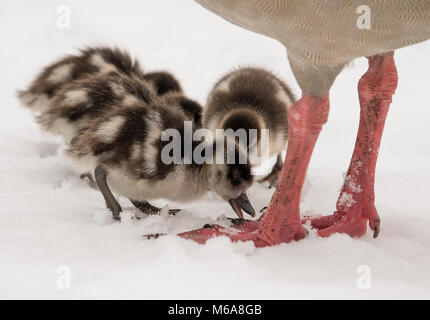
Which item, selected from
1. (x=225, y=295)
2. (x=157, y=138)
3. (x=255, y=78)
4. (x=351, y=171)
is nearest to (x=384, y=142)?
(x=255, y=78)

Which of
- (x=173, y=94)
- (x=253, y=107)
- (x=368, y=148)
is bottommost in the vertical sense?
(x=368, y=148)

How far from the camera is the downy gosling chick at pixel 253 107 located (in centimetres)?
229

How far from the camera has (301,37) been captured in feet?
4.31

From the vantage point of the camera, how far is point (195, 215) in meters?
2.01

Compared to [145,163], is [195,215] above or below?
below

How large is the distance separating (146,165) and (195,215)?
0.24 metres

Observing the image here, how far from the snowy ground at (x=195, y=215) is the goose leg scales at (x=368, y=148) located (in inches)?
2.3

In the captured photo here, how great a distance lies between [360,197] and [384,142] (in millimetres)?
1015

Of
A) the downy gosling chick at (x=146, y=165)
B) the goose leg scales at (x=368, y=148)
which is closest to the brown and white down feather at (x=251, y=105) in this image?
the downy gosling chick at (x=146, y=165)

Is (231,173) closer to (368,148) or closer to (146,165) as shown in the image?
(146,165)

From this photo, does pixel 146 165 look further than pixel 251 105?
No

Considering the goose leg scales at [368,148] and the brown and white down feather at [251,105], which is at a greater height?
the brown and white down feather at [251,105]

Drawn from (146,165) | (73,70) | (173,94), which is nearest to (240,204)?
(146,165)

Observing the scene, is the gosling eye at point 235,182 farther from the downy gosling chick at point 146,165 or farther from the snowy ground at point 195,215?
the snowy ground at point 195,215
